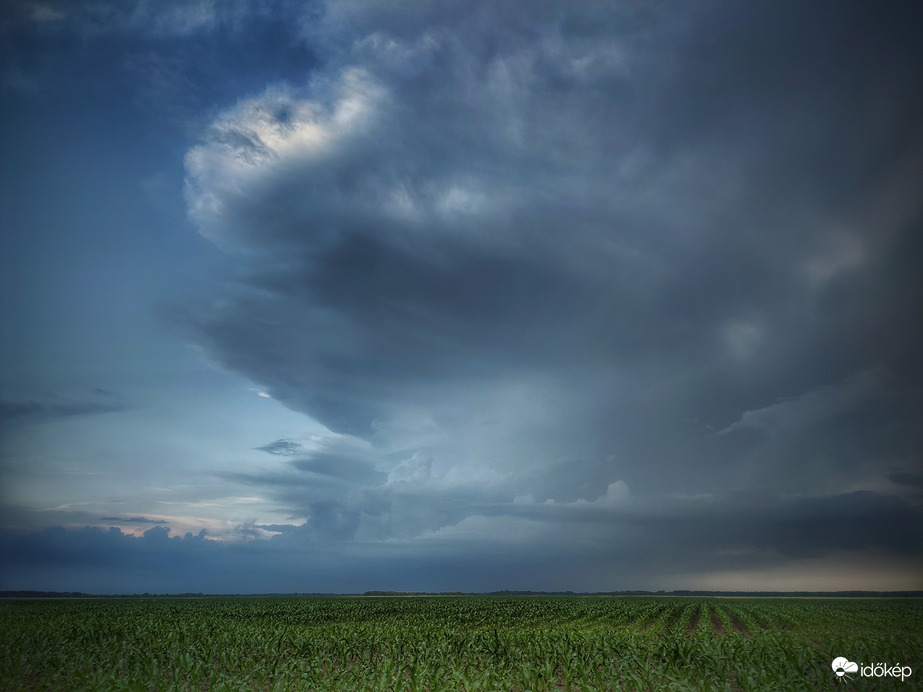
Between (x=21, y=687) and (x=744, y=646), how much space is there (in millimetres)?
25786

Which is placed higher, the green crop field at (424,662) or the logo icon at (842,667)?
the logo icon at (842,667)

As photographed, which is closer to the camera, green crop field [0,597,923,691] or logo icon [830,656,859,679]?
green crop field [0,597,923,691]

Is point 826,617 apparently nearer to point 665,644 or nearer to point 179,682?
point 665,644

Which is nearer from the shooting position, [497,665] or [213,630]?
[497,665]

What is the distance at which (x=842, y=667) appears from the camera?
53.1ft

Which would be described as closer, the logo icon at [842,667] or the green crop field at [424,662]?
the green crop field at [424,662]

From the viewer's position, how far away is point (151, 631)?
26938mm

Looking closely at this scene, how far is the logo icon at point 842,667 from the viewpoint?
1594cm

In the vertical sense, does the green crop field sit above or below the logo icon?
below

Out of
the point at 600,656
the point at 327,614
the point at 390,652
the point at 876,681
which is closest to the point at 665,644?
the point at 600,656

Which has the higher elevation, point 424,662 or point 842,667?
point 842,667

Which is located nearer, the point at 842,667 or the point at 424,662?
the point at 842,667

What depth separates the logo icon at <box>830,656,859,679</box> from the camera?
15.9 meters

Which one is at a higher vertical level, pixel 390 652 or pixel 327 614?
pixel 390 652
